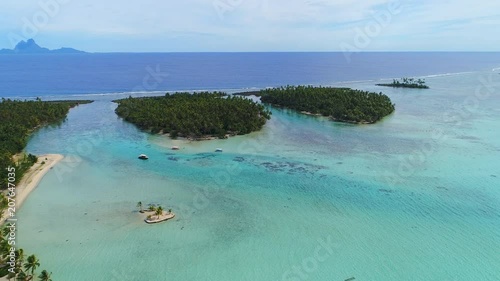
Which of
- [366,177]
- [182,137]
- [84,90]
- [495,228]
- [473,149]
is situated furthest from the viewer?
[84,90]

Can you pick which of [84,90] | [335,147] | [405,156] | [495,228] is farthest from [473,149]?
[84,90]

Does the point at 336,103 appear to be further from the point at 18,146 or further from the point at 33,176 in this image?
the point at 18,146

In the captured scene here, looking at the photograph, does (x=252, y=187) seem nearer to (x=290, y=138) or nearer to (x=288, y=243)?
(x=288, y=243)

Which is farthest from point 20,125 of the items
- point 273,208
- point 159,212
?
point 273,208

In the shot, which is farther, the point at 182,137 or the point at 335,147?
the point at 182,137

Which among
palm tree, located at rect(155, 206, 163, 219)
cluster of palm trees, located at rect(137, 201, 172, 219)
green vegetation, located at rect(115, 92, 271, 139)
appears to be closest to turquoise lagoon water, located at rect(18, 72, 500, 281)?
cluster of palm trees, located at rect(137, 201, 172, 219)

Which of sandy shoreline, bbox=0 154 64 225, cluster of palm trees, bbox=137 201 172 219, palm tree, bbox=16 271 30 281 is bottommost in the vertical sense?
palm tree, bbox=16 271 30 281

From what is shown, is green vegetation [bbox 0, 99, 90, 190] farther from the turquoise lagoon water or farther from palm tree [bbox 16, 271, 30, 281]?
palm tree [bbox 16, 271, 30, 281]
